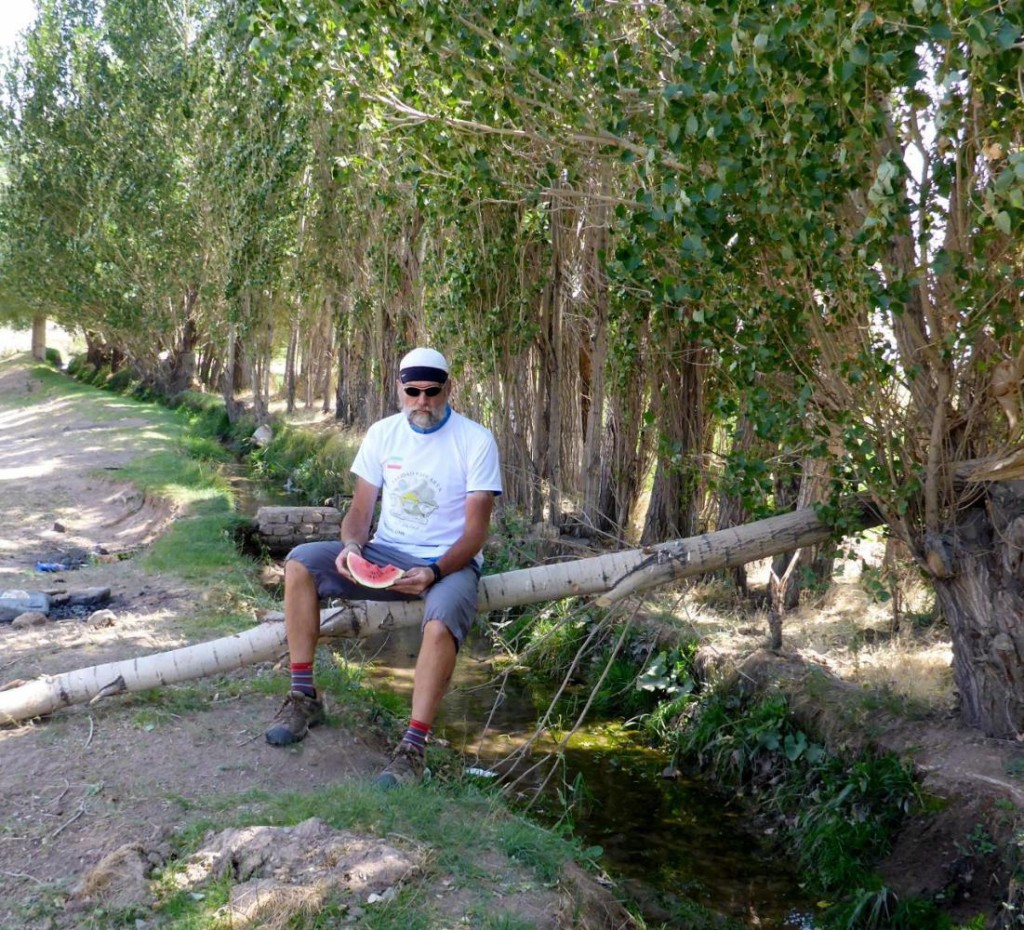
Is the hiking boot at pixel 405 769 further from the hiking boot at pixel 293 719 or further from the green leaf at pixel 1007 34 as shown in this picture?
the green leaf at pixel 1007 34

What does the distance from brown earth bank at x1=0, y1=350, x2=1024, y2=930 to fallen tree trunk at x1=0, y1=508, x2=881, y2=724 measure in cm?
13

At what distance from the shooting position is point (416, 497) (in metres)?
5.23

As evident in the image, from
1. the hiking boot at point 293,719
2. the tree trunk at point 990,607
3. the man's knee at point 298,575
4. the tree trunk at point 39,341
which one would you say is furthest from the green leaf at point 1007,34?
the tree trunk at point 39,341

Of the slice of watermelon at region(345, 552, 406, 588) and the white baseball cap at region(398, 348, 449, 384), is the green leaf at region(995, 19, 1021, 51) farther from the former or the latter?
the slice of watermelon at region(345, 552, 406, 588)

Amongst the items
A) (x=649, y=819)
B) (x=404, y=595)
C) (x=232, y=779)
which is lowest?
(x=649, y=819)

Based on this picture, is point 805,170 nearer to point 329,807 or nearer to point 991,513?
point 991,513

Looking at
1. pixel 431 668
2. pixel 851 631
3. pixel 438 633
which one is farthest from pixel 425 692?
pixel 851 631

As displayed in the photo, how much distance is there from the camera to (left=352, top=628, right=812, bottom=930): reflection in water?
547 cm

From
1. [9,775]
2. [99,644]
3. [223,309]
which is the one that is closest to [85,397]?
[223,309]

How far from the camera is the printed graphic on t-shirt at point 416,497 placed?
521cm

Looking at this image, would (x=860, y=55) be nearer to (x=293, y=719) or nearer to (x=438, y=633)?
(x=438, y=633)

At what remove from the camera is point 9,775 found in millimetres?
4707

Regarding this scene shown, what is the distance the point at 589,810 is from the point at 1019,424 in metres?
3.12

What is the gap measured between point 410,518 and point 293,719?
1.09 metres
